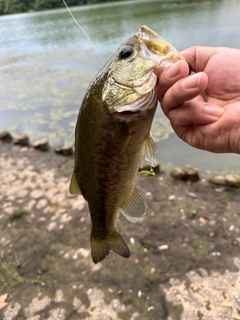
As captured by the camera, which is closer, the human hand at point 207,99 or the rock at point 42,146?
the human hand at point 207,99

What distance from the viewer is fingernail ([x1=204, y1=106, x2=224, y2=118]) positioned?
179cm

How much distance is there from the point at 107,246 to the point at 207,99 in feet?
4.08

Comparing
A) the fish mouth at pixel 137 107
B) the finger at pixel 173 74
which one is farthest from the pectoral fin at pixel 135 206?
the finger at pixel 173 74

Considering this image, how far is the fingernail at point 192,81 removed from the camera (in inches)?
61.1

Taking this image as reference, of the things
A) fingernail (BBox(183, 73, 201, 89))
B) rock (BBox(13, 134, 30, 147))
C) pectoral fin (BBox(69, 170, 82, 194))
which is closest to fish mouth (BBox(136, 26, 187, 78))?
fingernail (BBox(183, 73, 201, 89))

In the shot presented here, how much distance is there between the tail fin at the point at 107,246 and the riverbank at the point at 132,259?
4.30 ft

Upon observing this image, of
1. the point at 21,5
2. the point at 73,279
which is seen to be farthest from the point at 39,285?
the point at 21,5

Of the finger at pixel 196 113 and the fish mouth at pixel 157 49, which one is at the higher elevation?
the fish mouth at pixel 157 49

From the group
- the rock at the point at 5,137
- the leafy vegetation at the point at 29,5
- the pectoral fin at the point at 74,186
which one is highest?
the pectoral fin at the point at 74,186

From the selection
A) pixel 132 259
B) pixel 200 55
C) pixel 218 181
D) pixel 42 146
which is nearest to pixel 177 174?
pixel 218 181

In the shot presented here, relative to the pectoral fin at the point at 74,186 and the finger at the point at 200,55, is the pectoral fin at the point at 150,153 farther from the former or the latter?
the finger at the point at 200,55

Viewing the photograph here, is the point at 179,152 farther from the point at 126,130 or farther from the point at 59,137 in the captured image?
the point at 126,130

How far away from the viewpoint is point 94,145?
5.62 ft

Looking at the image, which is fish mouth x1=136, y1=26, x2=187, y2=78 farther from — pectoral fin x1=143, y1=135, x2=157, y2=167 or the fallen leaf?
the fallen leaf
